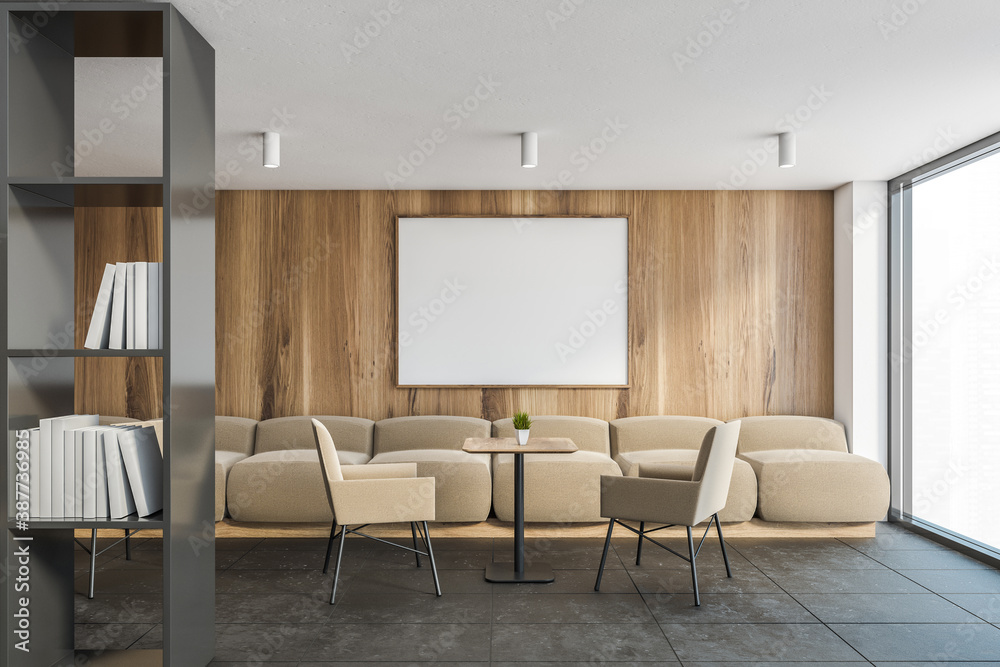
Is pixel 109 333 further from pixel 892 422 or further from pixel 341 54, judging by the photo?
pixel 892 422

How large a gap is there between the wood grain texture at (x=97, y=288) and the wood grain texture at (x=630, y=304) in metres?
0.54

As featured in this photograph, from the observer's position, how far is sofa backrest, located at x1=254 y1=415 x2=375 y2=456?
17.5 ft

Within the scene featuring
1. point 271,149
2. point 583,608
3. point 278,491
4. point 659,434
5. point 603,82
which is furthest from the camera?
point 659,434

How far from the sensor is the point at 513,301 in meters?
5.68

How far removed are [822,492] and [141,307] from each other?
4429 millimetres

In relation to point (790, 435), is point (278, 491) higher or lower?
lower

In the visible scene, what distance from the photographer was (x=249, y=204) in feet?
18.6

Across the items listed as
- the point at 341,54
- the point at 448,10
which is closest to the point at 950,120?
the point at 448,10

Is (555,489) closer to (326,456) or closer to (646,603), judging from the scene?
(646,603)

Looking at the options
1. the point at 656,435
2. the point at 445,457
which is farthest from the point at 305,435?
the point at 656,435

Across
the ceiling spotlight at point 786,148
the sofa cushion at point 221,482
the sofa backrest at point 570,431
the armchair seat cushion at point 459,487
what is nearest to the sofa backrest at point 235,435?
the sofa cushion at point 221,482

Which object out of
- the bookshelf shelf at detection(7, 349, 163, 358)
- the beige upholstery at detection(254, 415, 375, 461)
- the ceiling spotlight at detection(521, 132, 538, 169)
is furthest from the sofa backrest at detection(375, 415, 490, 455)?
the bookshelf shelf at detection(7, 349, 163, 358)

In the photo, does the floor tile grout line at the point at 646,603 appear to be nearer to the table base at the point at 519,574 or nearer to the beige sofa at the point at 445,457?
the table base at the point at 519,574

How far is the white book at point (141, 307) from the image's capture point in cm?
242
